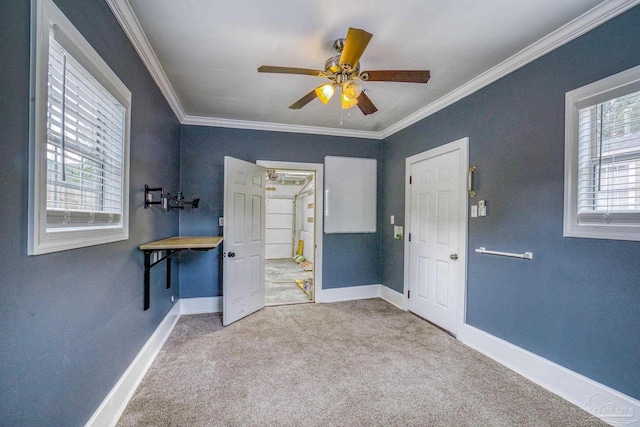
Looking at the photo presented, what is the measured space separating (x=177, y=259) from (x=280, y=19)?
9.80ft

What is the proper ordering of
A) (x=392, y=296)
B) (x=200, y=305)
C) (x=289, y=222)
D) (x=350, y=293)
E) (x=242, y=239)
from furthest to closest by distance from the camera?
(x=289, y=222) → (x=350, y=293) → (x=392, y=296) → (x=200, y=305) → (x=242, y=239)

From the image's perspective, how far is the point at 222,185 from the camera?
12.6ft

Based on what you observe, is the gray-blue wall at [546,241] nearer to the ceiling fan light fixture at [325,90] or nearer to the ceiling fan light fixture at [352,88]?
the ceiling fan light fixture at [352,88]

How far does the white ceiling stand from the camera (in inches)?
69.9

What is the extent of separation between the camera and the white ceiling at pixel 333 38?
5.82 feet

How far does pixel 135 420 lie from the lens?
176cm

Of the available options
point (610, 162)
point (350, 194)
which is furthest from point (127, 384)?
point (610, 162)

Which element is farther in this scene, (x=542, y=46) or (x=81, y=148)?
(x=542, y=46)

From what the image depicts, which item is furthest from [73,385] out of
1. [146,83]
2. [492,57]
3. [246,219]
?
[492,57]

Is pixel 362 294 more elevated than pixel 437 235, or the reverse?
pixel 437 235

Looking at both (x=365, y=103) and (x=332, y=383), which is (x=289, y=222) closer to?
(x=365, y=103)

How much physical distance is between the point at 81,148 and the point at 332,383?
219cm

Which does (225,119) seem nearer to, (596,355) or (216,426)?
(216,426)

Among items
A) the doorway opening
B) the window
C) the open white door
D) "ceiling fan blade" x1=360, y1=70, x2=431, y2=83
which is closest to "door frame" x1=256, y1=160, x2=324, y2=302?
the open white door
